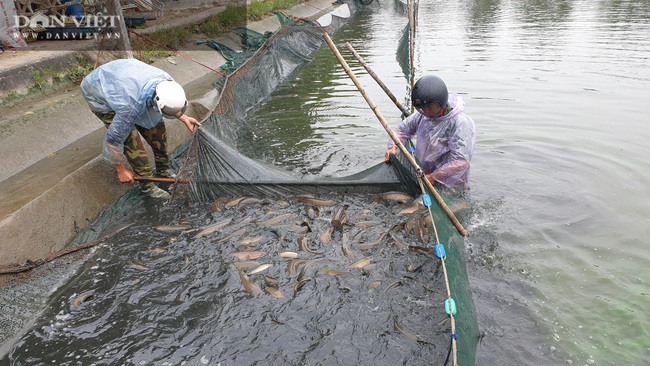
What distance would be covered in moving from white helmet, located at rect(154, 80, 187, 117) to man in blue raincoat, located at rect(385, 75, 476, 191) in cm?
264

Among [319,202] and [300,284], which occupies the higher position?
[319,202]

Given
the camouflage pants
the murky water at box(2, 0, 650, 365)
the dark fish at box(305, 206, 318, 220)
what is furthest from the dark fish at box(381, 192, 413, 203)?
the camouflage pants

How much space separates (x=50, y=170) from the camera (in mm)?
6430

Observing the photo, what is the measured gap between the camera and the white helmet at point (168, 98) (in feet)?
17.7

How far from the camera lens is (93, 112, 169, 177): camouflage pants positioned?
605 centimetres

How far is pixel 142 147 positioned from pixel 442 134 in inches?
156

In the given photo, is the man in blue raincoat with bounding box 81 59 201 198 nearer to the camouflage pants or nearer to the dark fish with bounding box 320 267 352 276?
the camouflage pants

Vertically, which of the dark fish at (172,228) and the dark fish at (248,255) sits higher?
the dark fish at (172,228)

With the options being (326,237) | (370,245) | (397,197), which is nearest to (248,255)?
(326,237)

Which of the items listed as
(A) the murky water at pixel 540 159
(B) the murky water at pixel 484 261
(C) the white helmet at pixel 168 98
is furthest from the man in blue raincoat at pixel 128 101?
(A) the murky water at pixel 540 159

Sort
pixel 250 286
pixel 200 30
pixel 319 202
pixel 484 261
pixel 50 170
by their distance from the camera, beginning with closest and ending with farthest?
pixel 250 286 → pixel 484 261 → pixel 319 202 → pixel 50 170 → pixel 200 30

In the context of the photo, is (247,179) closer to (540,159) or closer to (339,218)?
(339,218)

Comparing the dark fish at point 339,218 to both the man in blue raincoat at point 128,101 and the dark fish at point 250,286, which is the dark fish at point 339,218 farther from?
the man in blue raincoat at point 128,101

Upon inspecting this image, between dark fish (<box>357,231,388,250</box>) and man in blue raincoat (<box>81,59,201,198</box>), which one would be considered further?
man in blue raincoat (<box>81,59,201,198</box>)
